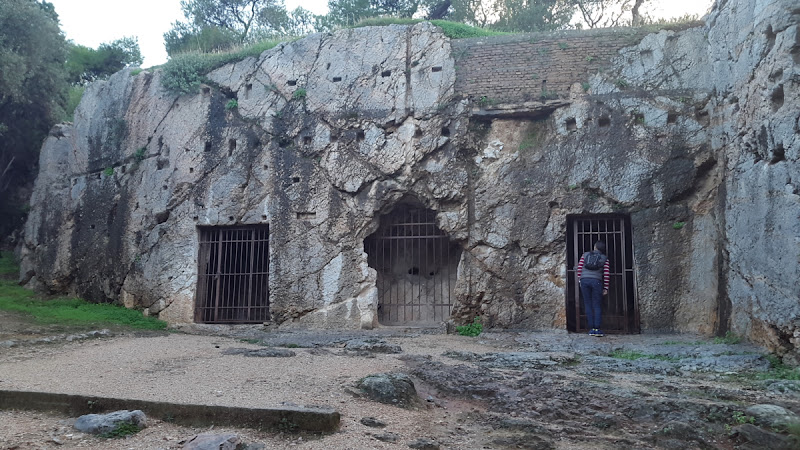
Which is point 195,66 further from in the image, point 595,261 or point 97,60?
point 97,60

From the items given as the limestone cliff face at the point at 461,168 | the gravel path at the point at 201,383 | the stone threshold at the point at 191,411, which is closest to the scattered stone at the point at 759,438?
the gravel path at the point at 201,383

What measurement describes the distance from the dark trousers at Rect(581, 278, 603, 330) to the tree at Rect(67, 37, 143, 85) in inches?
696

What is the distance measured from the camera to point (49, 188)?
13.7 metres

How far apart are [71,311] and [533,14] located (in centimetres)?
1554

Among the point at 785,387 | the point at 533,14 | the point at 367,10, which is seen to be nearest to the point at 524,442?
the point at 785,387

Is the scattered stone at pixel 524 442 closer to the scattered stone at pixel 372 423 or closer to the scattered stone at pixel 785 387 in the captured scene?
the scattered stone at pixel 372 423

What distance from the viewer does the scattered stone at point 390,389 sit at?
→ 525cm

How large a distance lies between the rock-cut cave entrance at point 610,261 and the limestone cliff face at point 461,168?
132 millimetres

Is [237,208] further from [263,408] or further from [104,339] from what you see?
[263,408]

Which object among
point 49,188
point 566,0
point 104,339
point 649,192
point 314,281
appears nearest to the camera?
point 104,339

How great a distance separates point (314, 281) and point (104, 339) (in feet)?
11.2

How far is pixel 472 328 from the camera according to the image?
9.83m

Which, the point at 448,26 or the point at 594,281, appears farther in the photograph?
the point at 448,26

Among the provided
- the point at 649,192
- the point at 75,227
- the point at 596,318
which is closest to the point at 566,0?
the point at 649,192
